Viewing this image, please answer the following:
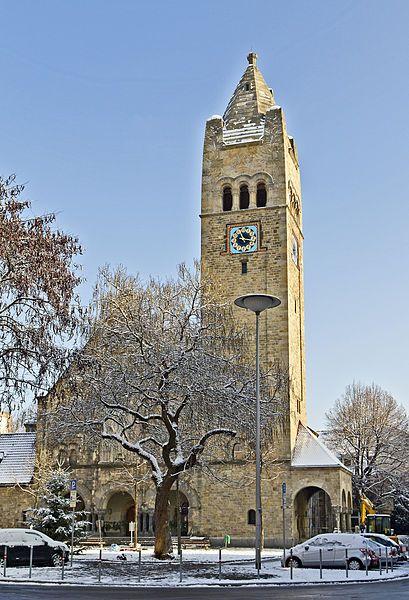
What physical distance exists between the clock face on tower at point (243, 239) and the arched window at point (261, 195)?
1.78 meters

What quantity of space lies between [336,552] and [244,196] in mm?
30128

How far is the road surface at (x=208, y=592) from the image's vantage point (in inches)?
655

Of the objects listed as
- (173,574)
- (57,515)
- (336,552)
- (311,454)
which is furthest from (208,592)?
(311,454)

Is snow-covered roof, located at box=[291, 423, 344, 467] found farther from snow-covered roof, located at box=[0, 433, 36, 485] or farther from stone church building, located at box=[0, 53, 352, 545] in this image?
snow-covered roof, located at box=[0, 433, 36, 485]

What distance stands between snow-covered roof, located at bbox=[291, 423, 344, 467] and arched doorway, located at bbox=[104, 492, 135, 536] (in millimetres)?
10790

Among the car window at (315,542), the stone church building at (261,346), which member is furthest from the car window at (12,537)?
the stone church building at (261,346)

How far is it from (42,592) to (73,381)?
4.94m

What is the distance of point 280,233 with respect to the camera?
50.5 metres

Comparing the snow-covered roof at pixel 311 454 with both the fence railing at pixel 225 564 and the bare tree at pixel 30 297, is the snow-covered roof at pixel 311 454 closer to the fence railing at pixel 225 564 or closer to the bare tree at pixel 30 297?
the fence railing at pixel 225 564

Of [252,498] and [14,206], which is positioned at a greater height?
[14,206]

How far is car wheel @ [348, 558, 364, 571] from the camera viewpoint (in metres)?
26.4

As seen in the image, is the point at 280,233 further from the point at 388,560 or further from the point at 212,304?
the point at 388,560

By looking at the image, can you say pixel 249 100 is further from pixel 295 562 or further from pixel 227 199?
pixel 295 562

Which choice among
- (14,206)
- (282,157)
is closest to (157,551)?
(14,206)
